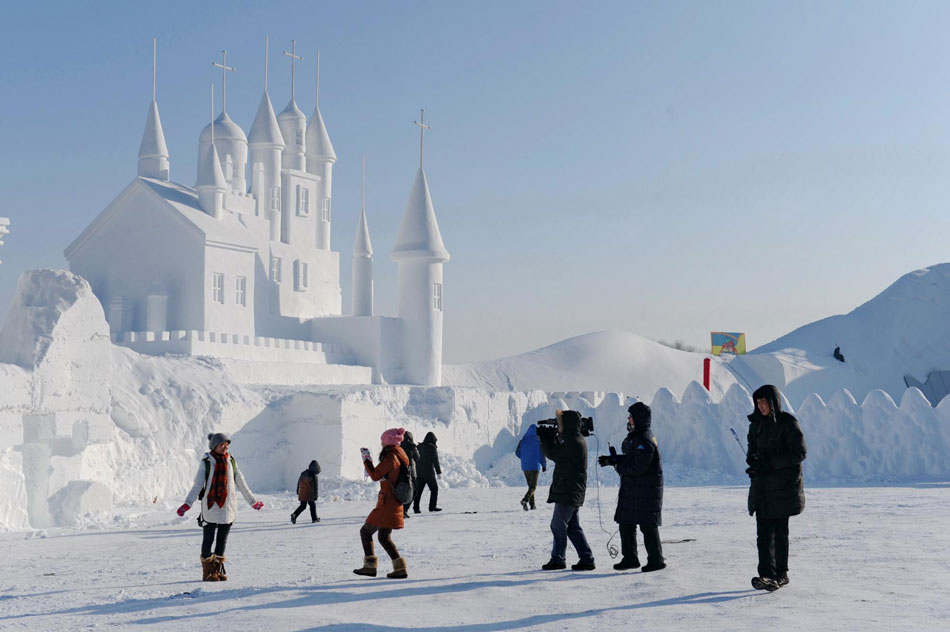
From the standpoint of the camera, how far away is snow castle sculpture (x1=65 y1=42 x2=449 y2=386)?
102 ft

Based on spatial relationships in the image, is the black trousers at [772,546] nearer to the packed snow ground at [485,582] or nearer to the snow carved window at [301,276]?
the packed snow ground at [485,582]

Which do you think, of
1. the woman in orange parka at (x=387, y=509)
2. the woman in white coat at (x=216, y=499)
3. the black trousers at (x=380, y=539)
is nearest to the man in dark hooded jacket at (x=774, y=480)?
the woman in orange parka at (x=387, y=509)

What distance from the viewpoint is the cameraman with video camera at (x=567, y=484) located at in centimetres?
960

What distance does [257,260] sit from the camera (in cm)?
3438

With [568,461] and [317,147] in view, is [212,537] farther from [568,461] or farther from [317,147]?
[317,147]

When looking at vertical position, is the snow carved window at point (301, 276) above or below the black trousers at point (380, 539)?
above

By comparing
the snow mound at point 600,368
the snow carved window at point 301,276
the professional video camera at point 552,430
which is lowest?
the professional video camera at point 552,430

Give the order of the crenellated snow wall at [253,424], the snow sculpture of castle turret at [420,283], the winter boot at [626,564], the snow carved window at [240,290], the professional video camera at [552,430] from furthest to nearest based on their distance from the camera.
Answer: the snow sculpture of castle turret at [420,283] → the snow carved window at [240,290] → the crenellated snow wall at [253,424] → the professional video camera at [552,430] → the winter boot at [626,564]

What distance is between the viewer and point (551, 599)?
8.31 metres

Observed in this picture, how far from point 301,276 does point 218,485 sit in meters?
27.3

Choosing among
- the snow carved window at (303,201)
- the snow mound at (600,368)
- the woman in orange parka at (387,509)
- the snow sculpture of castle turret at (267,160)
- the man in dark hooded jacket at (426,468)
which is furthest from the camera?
the snow mound at (600,368)

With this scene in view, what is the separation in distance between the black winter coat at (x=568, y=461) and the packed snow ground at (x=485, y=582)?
2.24 feet

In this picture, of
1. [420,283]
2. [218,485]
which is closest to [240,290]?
[420,283]

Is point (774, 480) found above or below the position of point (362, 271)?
below
